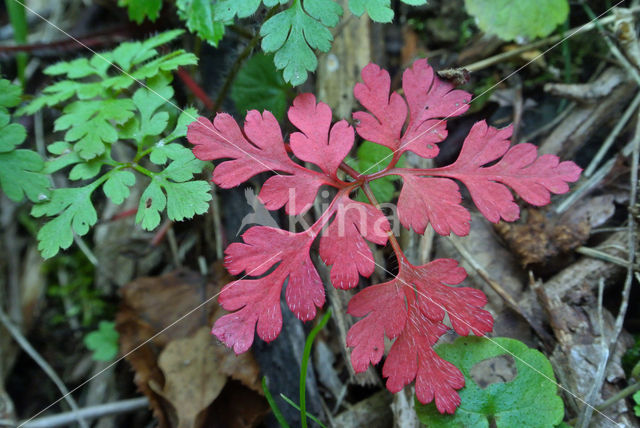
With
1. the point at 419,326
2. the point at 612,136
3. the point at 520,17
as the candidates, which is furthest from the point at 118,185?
the point at 612,136

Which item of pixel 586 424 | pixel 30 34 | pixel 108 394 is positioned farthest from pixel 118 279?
pixel 586 424

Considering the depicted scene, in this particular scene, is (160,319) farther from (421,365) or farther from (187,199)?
(421,365)

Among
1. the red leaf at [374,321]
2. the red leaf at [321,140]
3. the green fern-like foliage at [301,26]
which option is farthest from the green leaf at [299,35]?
the red leaf at [374,321]

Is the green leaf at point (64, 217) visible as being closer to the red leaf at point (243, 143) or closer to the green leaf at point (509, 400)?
the red leaf at point (243, 143)

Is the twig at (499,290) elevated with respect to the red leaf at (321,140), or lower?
lower

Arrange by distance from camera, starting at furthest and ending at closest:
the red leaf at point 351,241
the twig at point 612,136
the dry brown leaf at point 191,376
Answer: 1. the twig at point 612,136
2. the dry brown leaf at point 191,376
3. the red leaf at point 351,241

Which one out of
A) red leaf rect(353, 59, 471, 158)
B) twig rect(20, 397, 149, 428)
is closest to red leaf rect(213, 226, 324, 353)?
red leaf rect(353, 59, 471, 158)
